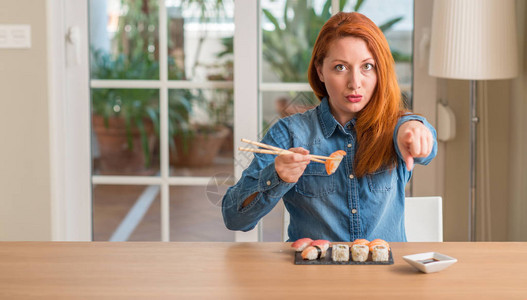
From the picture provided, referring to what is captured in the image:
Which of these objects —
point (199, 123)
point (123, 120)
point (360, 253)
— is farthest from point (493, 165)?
point (123, 120)

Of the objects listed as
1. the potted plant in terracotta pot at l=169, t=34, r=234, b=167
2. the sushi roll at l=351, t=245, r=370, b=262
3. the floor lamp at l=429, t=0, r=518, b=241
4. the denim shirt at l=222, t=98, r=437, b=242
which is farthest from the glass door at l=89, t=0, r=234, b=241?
the sushi roll at l=351, t=245, r=370, b=262

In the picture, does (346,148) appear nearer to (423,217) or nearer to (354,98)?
(354,98)

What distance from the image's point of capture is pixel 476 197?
2789 mm

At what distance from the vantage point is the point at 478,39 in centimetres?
234

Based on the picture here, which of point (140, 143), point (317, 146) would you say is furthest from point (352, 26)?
point (140, 143)

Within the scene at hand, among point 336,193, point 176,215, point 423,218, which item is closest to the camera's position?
point 336,193

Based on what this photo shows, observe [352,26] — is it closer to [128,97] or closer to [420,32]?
[420,32]

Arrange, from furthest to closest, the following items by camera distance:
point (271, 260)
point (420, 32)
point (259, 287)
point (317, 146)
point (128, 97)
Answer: point (128, 97), point (420, 32), point (317, 146), point (271, 260), point (259, 287)

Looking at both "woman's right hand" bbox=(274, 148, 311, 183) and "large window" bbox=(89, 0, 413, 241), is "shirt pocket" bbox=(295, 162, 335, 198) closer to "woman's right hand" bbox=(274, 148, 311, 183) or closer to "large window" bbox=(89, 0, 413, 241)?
"woman's right hand" bbox=(274, 148, 311, 183)

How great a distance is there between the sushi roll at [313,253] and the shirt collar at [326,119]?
1.41 ft

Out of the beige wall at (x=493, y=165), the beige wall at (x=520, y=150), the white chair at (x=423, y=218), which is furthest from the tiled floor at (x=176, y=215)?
the white chair at (x=423, y=218)

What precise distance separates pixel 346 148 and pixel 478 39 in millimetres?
967

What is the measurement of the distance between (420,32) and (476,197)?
30.0 inches

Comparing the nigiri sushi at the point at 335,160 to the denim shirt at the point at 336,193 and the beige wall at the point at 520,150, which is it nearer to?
the denim shirt at the point at 336,193
